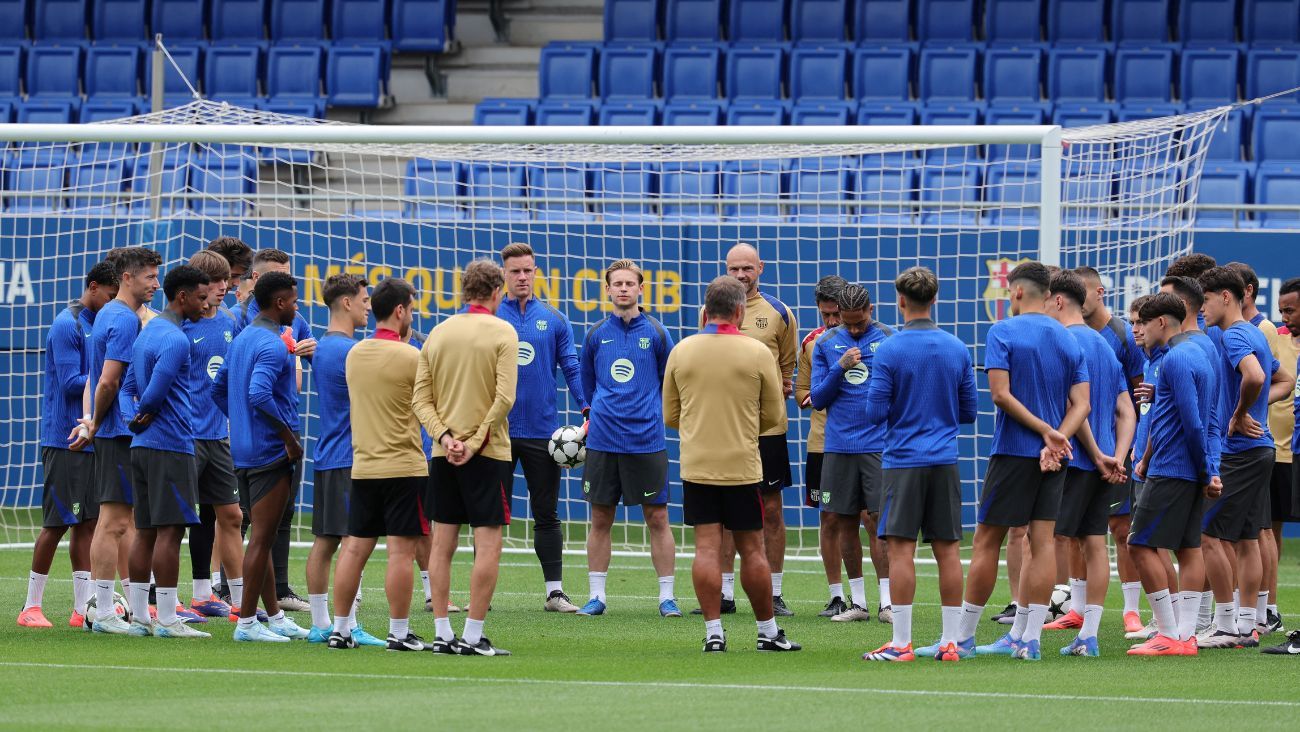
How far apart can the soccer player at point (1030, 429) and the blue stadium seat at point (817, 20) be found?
13.0m

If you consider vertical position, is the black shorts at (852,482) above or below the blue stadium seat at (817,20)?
below

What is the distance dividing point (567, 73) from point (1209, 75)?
720cm

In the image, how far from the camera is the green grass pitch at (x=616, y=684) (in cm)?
676

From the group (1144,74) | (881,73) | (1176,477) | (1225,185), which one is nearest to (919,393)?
(1176,477)

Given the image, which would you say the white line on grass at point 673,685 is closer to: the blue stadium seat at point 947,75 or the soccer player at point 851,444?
the soccer player at point 851,444

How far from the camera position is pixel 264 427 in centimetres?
938

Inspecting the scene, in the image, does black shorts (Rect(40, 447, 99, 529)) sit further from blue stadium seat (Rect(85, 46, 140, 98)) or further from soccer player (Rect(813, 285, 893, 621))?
blue stadium seat (Rect(85, 46, 140, 98))

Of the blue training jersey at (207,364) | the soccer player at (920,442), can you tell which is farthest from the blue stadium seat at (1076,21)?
the blue training jersey at (207,364)

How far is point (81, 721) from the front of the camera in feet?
21.8

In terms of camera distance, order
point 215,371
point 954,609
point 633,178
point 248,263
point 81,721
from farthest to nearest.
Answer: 1. point 633,178
2. point 248,263
3. point 215,371
4. point 954,609
5. point 81,721

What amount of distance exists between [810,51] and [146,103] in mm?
7860

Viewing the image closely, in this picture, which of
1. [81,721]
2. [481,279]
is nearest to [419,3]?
[481,279]

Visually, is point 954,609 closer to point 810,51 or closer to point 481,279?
point 481,279

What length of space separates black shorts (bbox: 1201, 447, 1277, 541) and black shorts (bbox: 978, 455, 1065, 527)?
133cm
